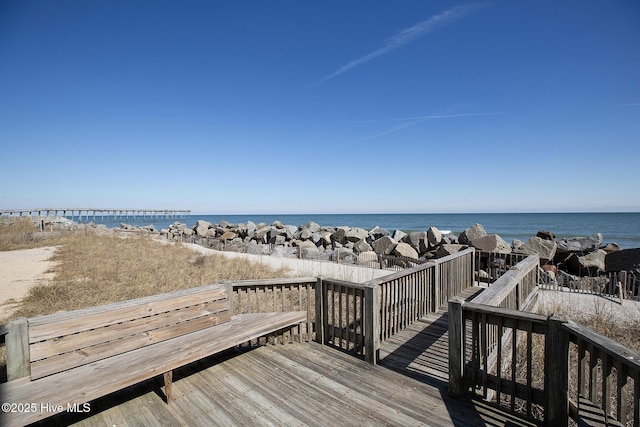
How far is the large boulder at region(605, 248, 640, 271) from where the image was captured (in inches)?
484

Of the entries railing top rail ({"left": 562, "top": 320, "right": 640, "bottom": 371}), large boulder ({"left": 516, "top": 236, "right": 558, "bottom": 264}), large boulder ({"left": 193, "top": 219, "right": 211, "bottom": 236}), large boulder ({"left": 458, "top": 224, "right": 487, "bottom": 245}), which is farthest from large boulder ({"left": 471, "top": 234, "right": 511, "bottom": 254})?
large boulder ({"left": 193, "top": 219, "right": 211, "bottom": 236})

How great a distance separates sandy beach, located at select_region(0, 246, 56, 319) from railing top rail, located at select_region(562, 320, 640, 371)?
904 cm

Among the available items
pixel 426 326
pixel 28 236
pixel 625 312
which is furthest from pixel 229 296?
pixel 28 236

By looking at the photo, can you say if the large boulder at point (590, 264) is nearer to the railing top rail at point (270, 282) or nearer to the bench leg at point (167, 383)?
the railing top rail at point (270, 282)

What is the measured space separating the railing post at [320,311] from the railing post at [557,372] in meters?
2.74

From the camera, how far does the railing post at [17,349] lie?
8.50 ft

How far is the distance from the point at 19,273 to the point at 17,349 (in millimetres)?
10430

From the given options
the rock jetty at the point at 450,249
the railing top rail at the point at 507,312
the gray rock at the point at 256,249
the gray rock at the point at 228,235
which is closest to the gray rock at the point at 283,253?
the rock jetty at the point at 450,249

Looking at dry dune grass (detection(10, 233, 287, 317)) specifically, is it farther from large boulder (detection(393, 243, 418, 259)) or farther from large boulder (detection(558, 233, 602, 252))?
large boulder (detection(558, 233, 602, 252))

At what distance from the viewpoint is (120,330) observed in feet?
10.9

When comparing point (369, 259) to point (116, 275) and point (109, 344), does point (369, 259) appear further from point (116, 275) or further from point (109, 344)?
point (109, 344)

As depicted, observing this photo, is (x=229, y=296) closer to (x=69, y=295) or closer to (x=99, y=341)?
(x=99, y=341)

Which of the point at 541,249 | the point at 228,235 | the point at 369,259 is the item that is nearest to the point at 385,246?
the point at 369,259

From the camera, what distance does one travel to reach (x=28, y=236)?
721 inches
